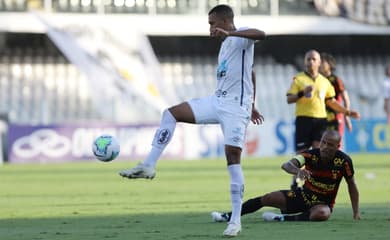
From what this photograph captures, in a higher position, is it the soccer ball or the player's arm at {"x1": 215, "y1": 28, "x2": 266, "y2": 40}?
the player's arm at {"x1": 215, "y1": 28, "x2": 266, "y2": 40}

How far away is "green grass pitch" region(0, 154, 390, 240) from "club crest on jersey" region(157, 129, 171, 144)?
2.89 feet

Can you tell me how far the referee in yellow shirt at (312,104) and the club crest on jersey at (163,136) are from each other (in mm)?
5706

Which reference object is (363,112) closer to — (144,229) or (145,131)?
(145,131)

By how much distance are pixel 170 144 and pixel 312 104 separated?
16473 millimetres

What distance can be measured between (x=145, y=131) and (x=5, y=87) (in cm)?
983

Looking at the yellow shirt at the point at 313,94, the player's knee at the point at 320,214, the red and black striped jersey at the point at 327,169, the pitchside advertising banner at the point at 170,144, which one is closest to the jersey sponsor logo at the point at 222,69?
the red and black striped jersey at the point at 327,169

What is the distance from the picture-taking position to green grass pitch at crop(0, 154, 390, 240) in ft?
32.9

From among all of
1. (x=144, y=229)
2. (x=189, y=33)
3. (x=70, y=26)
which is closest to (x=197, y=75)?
(x=189, y=33)

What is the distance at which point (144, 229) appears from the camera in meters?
10.5

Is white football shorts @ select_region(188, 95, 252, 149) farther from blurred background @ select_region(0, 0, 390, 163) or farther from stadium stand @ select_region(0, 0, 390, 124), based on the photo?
stadium stand @ select_region(0, 0, 390, 124)

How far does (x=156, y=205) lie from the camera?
14.4m

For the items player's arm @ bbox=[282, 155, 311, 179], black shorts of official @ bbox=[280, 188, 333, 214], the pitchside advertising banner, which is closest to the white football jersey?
player's arm @ bbox=[282, 155, 311, 179]

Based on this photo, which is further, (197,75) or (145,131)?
(197,75)

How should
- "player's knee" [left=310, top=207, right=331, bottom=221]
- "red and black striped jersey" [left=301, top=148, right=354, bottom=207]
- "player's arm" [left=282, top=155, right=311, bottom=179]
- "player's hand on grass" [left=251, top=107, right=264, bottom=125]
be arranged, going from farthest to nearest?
"player's knee" [left=310, top=207, right=331, bottom=221] → "red and black striped jersey" [left=301, top=148, right=354, bottom=207] → "player's hand on grass" [left=251, top=107, right=264, bottom=125] → "player's arm" [left=282, top=155, right=311, bottom=179]
